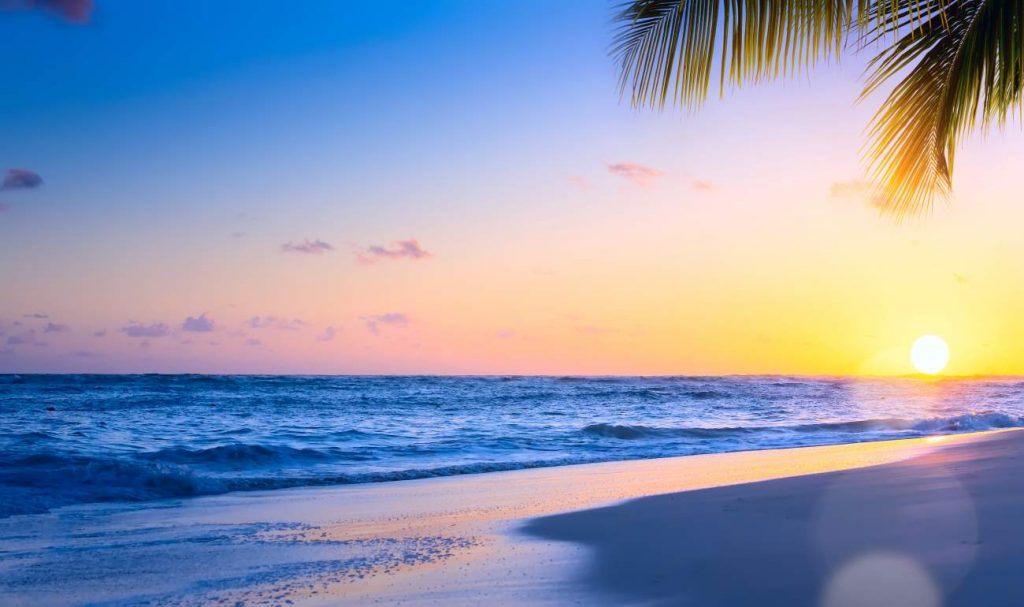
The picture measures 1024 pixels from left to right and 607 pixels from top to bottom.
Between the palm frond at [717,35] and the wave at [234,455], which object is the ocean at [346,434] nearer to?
the wave at [234,455]

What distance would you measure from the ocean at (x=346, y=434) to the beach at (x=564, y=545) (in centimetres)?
183

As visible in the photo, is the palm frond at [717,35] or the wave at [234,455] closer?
the palm frond at [717,35]

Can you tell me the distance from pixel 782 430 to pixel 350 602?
16284 millimetres

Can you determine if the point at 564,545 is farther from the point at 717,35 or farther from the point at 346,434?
the point at 346,434

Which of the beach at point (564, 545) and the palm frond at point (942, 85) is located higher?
the palm frond at point (942, 85)

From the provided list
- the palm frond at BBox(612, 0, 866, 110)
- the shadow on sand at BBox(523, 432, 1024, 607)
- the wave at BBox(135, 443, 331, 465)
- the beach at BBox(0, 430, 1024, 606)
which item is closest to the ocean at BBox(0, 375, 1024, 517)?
the wave at BBox(135, 443, 331, 465)

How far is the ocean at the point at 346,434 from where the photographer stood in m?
9.88

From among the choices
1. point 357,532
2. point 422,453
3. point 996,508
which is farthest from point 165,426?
point 996,508

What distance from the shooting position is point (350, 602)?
12.6 feet

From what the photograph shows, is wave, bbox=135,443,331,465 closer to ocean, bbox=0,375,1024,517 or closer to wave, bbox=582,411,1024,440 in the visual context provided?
ocean, bbox=0,375,1024,517

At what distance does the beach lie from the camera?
3.79 m

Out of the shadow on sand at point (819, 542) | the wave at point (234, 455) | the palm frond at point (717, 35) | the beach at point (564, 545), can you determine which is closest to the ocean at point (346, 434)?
the wave at point (234, 455)

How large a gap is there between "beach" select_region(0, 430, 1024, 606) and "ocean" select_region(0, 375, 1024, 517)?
183 cm

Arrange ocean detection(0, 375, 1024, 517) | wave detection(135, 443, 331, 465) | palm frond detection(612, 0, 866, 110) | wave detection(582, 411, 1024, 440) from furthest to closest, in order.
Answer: wave detection(582, 411, 1024, 440) → wave detection(135, 443, 331, 465) → ocean detection(0, 375, 1024, 517) → palm frond detection(612, 0, 866, 110)
